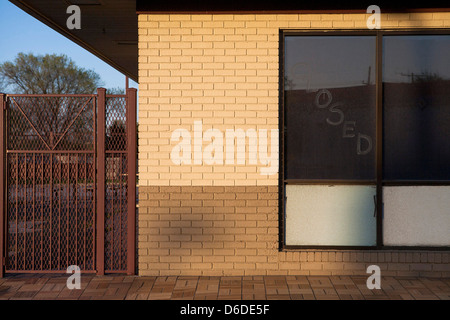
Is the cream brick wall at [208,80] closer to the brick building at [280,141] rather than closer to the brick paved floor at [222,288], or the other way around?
the brick building at [280,141]

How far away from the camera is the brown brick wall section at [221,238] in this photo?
6.31 meters

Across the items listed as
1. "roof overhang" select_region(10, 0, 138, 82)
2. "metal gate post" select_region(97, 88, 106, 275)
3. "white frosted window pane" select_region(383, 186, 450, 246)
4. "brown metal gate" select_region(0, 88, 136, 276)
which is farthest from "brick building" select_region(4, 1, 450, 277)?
"roof overhang" select_region(10, 0, 138, 82)

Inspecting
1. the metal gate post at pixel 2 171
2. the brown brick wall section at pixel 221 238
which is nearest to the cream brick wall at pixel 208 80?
the brown brick wall section at pixel 221 238

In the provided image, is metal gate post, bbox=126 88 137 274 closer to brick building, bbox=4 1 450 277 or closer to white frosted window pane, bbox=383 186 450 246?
brick building, bbox=4 1 450 277

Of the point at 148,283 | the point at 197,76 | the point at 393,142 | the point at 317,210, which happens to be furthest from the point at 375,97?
the point at 148,283

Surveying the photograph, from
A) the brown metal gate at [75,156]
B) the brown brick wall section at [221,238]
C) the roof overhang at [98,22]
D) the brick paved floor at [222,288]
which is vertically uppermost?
the roof overhang at [98,22]

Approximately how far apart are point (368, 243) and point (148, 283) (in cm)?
266

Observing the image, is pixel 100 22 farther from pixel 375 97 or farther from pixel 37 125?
pixel 375 97

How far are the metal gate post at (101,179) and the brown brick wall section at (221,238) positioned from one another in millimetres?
451

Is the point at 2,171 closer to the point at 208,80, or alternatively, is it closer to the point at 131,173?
the point at 131,173

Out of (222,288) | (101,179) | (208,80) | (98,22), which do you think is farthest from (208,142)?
(98,22)

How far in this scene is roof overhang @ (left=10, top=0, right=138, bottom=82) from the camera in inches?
285

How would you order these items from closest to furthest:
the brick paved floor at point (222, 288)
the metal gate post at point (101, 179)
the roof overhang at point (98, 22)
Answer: the brick paved floor at point (222, 288), the metal gate post at point (101, 179), the roof overhang at point (98, 22)

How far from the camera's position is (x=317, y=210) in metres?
6.38
